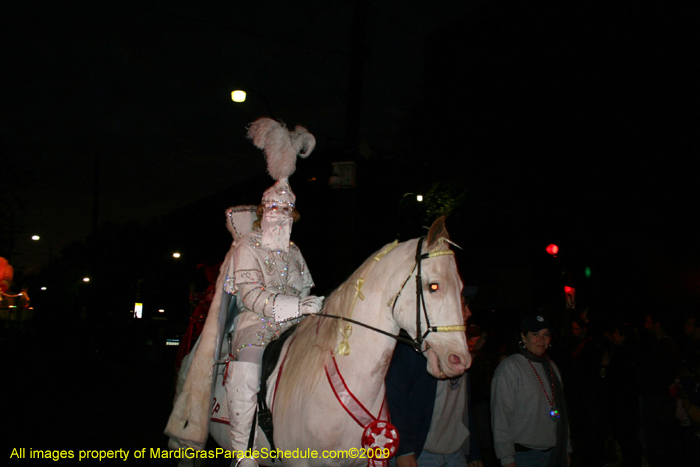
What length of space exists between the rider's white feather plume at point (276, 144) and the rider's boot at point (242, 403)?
→ 1736mm

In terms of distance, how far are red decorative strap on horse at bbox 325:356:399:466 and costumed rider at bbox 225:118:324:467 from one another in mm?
635

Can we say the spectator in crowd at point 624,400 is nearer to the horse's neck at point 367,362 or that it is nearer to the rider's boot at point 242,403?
the horse's neck at point 367,362

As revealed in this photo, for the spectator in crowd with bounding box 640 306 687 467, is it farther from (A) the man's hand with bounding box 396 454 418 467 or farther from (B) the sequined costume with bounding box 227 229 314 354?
(B) the sequined costume with bounding box 227 229 314 354

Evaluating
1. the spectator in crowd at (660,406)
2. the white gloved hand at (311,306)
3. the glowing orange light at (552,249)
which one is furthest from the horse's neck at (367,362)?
the glowing orange light at (552,249)

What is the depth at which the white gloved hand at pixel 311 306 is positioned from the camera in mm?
4012

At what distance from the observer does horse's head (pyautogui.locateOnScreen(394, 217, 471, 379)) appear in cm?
340

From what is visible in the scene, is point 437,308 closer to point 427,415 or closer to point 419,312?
point 419,312

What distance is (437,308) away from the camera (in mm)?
3516

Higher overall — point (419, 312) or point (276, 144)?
point (276, 144)

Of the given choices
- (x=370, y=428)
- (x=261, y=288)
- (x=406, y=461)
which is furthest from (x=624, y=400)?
(x=261, y=288)

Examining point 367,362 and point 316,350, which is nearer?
point 367,362

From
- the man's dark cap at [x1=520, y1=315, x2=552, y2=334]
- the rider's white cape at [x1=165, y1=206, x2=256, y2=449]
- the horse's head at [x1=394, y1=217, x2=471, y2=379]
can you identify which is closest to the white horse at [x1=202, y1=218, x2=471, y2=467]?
the horse's head at [x1=394, y1=217, x2=471, y2=379]

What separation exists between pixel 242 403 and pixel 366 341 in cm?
106

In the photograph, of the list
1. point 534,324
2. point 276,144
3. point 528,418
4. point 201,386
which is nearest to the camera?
point 201,386
